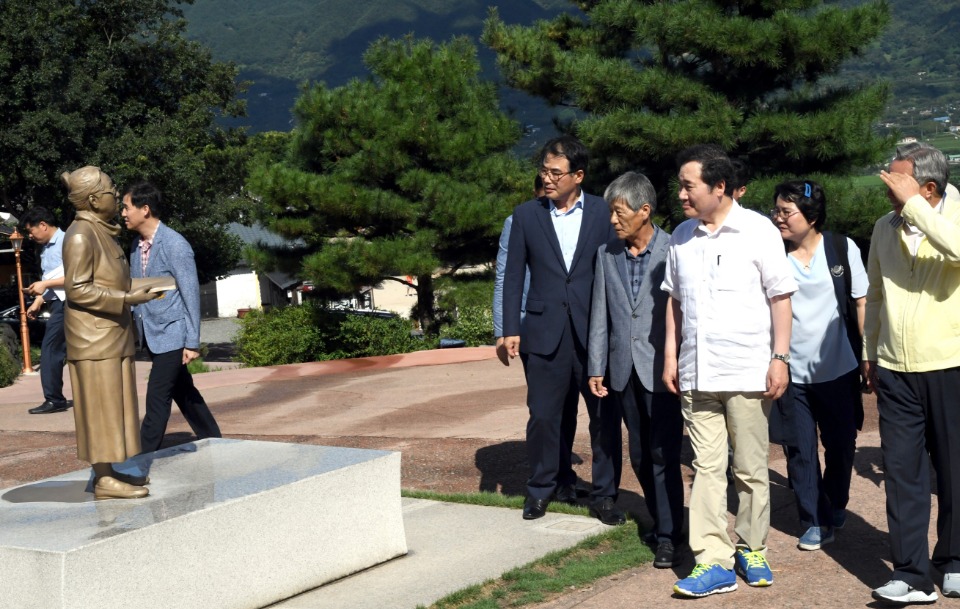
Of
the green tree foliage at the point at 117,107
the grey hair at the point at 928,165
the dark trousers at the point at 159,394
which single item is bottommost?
the dark trousers at the point at 159,394

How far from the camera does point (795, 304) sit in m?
Result: 5.30

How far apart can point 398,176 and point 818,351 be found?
12.0 meters

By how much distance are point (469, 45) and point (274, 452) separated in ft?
44.9

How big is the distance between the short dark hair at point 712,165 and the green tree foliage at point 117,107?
82.1 ft

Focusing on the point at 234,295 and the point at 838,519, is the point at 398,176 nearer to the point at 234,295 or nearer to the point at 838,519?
the point at 838,519

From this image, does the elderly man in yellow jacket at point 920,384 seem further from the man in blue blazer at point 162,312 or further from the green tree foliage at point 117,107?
the green tree foliage at point 117,107

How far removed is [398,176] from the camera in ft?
54.7

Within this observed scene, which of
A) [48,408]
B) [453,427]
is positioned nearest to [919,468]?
[453,427]

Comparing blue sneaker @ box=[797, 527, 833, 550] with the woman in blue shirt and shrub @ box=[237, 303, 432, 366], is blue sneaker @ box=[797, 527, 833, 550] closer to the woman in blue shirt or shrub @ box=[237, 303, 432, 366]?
the woman in blue shirt

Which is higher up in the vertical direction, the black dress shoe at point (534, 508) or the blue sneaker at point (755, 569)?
the black dress shoe at point (534, 508)

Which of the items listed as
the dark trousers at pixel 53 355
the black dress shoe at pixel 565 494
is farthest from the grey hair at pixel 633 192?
the dark trousers at pixel 53 355

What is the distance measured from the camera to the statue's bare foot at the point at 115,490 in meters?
4.73

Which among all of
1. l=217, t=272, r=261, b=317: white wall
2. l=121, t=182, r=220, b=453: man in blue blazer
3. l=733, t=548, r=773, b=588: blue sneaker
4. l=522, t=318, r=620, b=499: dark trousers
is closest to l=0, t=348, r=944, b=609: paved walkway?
l=733, t=548, r=773, b=588: blue sneaker

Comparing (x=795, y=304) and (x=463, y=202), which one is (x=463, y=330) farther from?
(x=795, y=304)
